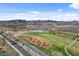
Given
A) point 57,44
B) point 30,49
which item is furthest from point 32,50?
point 57,44

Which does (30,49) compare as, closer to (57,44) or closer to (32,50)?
(32,50)

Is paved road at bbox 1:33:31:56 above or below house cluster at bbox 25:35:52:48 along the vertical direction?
below

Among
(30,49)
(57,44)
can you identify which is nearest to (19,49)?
(30,49)

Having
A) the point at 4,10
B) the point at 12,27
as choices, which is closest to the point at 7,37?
the point at 12,27

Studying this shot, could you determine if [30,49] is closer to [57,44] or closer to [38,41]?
[38,41]

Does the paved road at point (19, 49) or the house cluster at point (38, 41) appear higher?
the house cluster at point (38, 41)

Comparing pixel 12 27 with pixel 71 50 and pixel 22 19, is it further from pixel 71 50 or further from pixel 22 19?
pixel 71 50

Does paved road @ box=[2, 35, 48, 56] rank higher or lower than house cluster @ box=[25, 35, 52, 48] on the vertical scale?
lower

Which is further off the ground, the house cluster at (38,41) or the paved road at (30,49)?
the house cluster at (38,41)

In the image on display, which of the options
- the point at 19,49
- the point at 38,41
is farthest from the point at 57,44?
the point at 19,49

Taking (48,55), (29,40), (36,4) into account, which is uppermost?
(36,4)

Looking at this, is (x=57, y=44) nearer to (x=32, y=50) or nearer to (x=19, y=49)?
(x=32, y=50)
